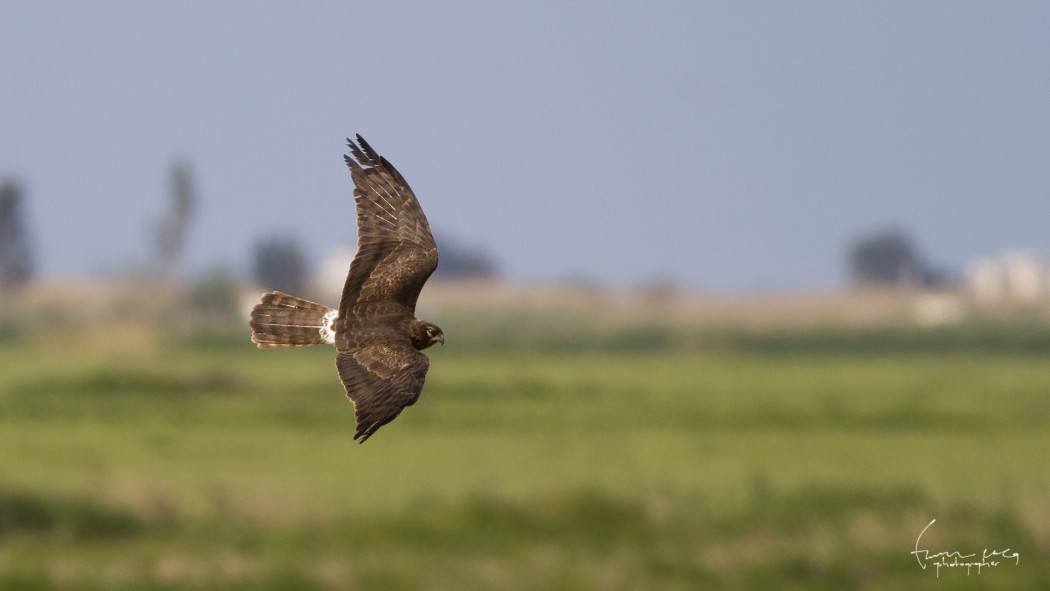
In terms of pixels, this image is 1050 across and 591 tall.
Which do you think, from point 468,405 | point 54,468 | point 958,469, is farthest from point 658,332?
point 54,468

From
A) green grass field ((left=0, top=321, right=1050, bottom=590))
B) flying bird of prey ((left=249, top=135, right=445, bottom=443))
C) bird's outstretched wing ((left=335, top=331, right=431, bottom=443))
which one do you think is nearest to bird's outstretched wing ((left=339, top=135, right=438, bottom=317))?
flying bird of prey ((left=249, top=135, right=445, bottom=443))

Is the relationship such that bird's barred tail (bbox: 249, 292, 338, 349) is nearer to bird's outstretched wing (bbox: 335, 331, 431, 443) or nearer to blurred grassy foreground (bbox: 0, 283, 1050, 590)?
bird's outstretched wing (bbox: 335, 331, 431, 443)

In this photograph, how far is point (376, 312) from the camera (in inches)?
131

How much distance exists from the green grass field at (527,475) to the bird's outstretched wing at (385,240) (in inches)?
2611

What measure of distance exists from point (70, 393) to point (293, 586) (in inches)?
1482

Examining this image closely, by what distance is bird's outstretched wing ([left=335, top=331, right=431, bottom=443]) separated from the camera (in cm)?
298

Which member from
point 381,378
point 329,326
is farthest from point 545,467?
point 381,378

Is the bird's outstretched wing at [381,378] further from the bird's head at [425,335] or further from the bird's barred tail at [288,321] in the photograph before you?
the bird's barred tail at [288,321]

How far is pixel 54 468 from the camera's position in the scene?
86.5 meters

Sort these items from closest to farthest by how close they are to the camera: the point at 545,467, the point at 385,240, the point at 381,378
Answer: the point at 381,378, the point at 385,240, the point at 545,467

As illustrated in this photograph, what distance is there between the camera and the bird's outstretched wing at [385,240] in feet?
11.2

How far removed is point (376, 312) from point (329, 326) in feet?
0.73

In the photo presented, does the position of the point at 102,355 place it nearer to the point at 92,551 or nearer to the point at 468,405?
the point at 468,405

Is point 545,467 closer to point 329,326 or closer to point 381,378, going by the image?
point 329,326
